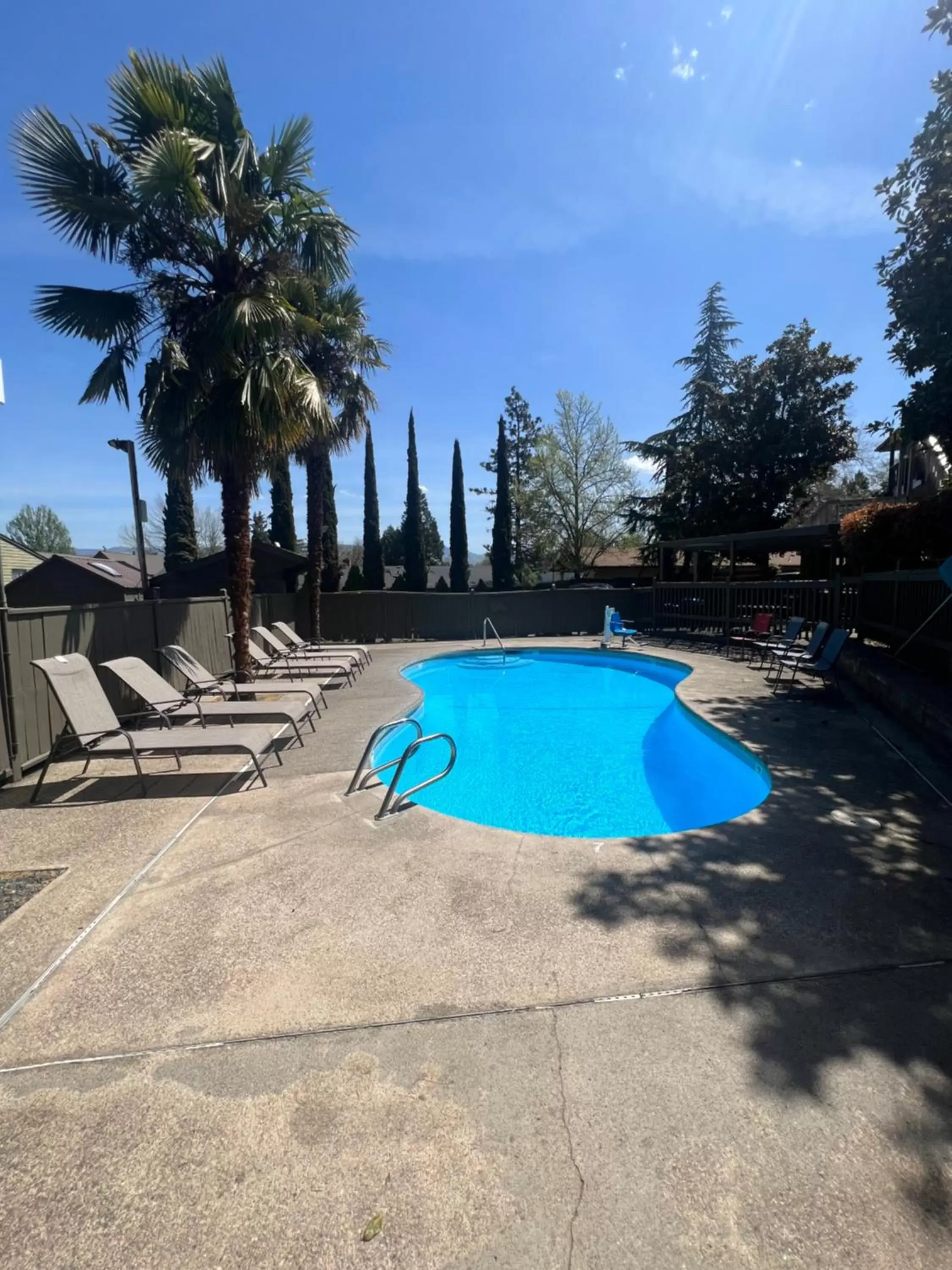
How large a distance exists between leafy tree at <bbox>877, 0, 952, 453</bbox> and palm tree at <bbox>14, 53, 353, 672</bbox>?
7.15 m

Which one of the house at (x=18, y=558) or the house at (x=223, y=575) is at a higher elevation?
the house at (x=18, y=558)

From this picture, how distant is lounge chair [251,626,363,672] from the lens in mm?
11070

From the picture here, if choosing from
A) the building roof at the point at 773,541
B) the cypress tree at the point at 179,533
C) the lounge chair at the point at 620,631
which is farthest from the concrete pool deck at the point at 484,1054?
the cypress tree at the point at 179,533

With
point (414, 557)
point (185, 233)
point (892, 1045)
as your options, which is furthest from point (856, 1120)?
point (414, 557)

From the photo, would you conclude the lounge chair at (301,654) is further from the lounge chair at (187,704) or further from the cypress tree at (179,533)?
the cypress tree at (179,533)

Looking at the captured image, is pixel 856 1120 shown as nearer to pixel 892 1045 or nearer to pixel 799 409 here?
pixel 892 1045

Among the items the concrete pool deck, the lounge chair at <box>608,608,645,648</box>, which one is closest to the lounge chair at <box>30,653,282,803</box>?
the concrete pool deck

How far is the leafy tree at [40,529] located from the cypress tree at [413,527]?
137 ft

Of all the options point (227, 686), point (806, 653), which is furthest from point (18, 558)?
point (806, 653)

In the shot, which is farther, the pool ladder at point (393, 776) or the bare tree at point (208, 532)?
the bare tree at point (208, 532)

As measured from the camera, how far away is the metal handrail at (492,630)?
16156 mm

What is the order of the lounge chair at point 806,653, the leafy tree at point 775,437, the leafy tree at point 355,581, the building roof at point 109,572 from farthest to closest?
the leafy tree at point 355,581 → the leafy tree at point 775,437 → the building roof at point 109,572 → the lounge chair at point 806,653

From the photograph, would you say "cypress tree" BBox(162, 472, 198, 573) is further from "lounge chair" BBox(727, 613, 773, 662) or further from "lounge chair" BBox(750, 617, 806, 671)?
"lounge chair" BBox(750, 617, 806, 671)

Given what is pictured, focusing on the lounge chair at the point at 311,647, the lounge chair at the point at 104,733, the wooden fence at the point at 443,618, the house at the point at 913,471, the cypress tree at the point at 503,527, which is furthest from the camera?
the cypress tree at the point at 503,527
